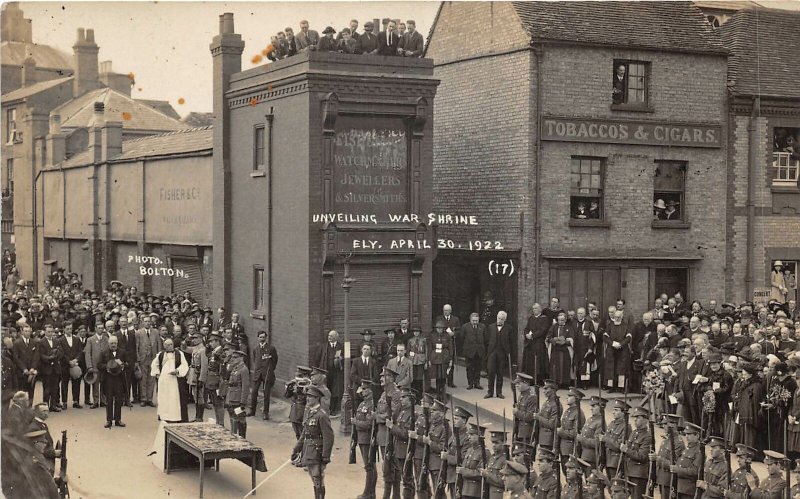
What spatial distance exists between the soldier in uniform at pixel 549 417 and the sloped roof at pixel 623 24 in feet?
33.2

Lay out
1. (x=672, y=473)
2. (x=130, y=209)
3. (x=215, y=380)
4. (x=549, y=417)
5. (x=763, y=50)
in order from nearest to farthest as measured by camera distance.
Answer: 1. (x=672, y=473)
2. (x=549, y=417)
3. (x=215, y=380)
4. (x=763, y=50)
5. (x=130, y=209)

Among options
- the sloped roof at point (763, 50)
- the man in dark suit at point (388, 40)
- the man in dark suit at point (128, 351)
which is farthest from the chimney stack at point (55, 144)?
the sloped roof at point (763, 50)

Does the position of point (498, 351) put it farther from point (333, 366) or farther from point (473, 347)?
point (333, 366)

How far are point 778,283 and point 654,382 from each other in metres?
6.18

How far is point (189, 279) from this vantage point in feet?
91.9

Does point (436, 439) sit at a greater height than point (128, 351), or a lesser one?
lesser

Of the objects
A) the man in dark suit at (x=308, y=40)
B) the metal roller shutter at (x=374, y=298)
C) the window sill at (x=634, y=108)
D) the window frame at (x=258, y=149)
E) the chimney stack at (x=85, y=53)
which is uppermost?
the man in dark suit at (x=308, y=40)

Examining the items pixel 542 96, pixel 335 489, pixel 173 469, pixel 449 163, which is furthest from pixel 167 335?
pixel 542 96

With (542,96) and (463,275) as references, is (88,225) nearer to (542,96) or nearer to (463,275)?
(463,275)

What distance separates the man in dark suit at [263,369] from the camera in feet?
69.2

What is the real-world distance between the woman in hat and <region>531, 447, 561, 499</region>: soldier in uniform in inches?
490

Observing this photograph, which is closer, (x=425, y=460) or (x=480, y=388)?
(x=425, y=460)

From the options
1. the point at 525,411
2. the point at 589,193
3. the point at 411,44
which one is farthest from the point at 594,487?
the point at 589,193

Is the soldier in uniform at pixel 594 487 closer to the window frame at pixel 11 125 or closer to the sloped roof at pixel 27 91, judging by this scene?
the sloped roof at pixel 27 91
